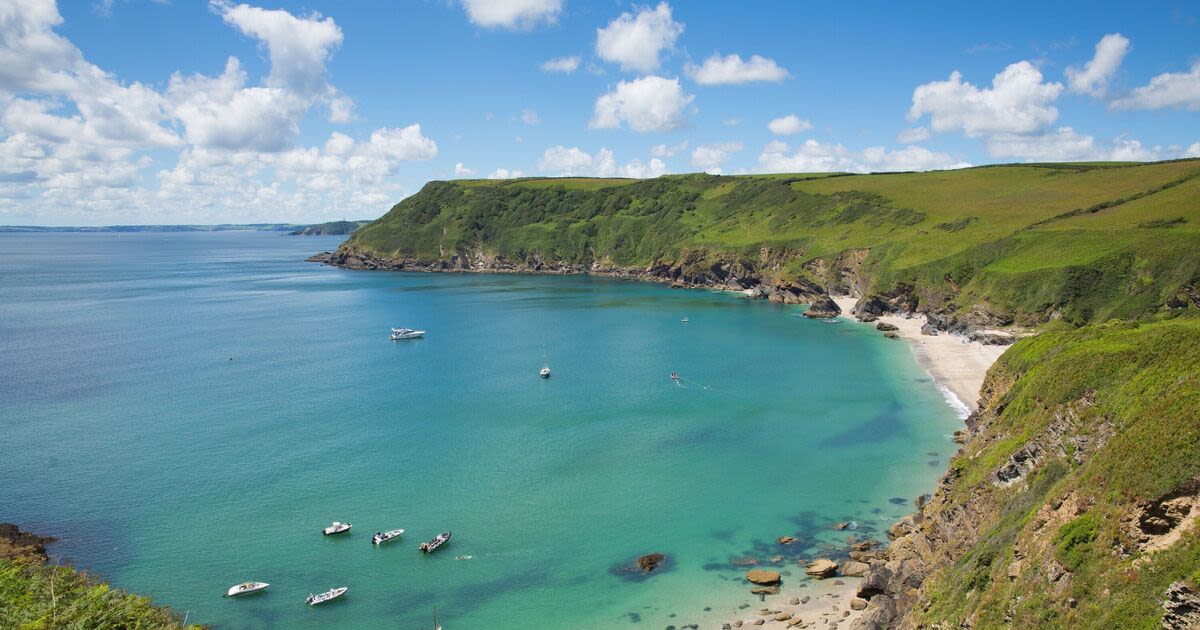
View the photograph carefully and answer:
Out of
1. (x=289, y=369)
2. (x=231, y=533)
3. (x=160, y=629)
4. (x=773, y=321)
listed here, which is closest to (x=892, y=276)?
(x=773, y=321)

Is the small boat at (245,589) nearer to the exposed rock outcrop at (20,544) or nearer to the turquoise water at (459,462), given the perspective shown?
the turquoise water at (459,462)

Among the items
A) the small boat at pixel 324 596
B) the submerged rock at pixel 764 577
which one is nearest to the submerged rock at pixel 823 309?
the submerged rock at pixel 764 577

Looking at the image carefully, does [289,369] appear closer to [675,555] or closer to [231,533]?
[231,533]

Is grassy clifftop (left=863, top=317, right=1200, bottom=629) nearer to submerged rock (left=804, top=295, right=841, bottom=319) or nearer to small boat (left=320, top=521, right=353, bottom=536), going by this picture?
small boat (left=320, top=521, right=353, bottom=536)

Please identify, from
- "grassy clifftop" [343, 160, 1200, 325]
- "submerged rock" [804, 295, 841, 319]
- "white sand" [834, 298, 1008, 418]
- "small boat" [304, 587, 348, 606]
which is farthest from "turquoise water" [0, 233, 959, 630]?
"grassy clifftop" [343, 160, 1200, 325]

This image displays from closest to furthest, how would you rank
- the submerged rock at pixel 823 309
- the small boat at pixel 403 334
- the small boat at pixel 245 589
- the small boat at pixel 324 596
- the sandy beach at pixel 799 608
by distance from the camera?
the sandy beach at pixel 799 608, the small boat at pixel 324 596, the small boat at pixel 245 589, the small boat at pixel 403 334, the submerged rock at pixel 823 309

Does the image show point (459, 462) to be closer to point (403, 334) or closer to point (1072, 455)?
point (1072, 455)
